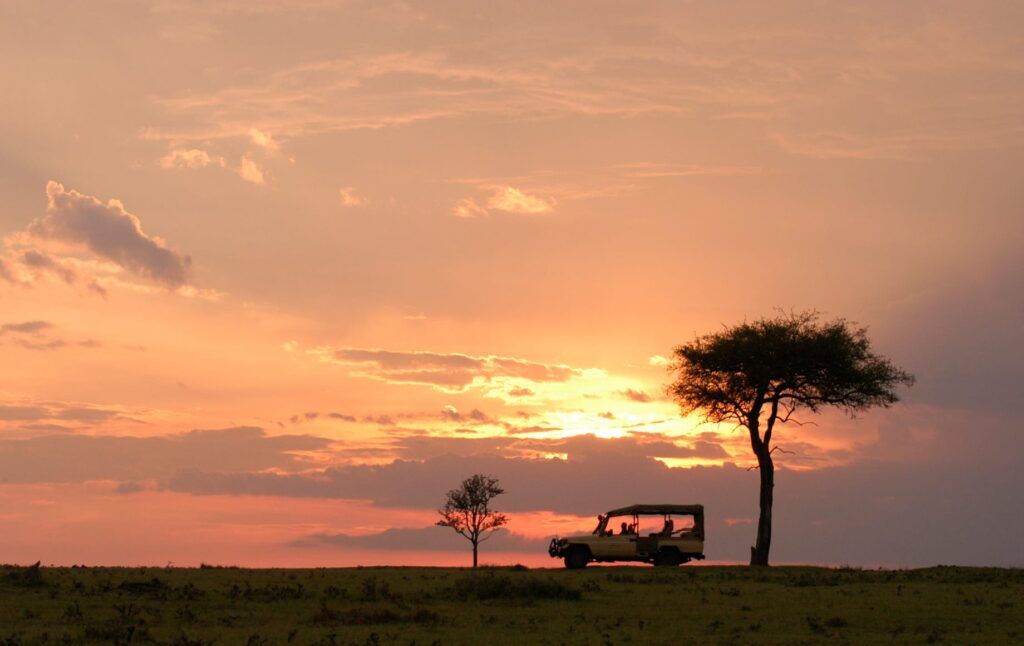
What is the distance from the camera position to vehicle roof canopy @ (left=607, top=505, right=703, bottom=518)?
57812 millimetres

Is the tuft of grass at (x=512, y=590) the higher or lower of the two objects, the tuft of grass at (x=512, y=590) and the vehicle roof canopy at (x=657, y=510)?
the lower

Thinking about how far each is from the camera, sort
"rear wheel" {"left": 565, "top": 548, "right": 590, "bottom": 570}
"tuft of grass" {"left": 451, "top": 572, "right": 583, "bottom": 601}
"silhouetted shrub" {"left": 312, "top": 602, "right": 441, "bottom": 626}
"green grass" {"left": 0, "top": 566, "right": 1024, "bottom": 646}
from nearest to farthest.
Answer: "green grass" {"left": 0, "top": 566, "right": 1024, "bottom": 646} < "silhouetted shrub" {"left": 312, "top": 602, "right": 441, "bottom": 626} < "tuft of grass" {"left": 451, "top": 572, "right": 583, "bottom": 601} < "rear wheel" {"left": 565, "top": 548, "right": 590, "bottom": 570}

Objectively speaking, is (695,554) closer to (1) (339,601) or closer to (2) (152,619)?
(1) (339,601)

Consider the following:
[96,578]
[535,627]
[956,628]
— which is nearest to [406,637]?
[535,627]

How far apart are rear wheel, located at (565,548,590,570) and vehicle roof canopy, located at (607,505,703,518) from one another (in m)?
2.36

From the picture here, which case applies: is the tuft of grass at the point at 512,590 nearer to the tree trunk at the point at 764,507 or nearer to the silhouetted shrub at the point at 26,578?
the silhouetted shrub at the point at 26,578

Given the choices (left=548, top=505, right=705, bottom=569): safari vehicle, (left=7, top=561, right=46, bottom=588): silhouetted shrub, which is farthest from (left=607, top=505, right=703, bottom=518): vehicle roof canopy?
(left=7, top=561, right=46, bottom=588): silhouetted shrub

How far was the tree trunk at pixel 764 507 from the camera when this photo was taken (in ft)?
220

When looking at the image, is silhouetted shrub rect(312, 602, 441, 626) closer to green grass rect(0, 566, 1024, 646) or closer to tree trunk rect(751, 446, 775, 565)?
green grass rect(0, 566, 1024, 646)

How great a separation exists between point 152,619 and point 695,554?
30.4 metres

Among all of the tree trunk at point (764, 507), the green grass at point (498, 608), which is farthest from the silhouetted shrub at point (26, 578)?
the tree trunk at point (764, 507)

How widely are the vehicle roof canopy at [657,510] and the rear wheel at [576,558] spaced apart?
2.36m

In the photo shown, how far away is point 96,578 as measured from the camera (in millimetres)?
47500

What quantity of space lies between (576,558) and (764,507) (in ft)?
50.4
